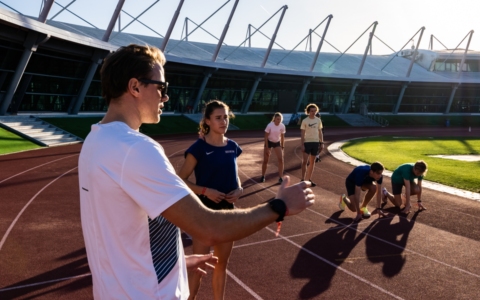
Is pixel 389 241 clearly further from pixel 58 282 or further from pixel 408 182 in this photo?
pixel 58 282

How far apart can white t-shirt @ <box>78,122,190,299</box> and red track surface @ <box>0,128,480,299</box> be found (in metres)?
3.51

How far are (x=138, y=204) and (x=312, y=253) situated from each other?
17.7 feet

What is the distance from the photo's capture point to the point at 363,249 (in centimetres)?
659

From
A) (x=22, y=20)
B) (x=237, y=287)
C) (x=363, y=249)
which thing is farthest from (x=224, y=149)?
(x=22, y=20)

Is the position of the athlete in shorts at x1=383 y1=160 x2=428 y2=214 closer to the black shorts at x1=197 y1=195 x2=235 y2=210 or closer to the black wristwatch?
the black shorts at x1=197 y1=195 x2=235 y2=210

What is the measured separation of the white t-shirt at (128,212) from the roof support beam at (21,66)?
79.4 feet

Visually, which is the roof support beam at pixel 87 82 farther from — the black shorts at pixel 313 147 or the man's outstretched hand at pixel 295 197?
the man's outstretched hand at pixel 295 197

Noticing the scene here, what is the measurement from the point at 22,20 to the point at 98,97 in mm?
12734

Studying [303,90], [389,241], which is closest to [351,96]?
[303,90]

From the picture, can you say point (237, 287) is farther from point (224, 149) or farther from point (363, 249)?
point (363, 249)

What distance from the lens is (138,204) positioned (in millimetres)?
1505

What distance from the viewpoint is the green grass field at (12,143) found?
1780cm

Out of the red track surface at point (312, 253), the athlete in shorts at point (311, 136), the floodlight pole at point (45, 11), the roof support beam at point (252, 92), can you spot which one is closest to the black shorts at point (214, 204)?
the red track surface at point (312, 253)

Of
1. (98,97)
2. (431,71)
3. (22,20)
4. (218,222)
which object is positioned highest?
(431,71)
